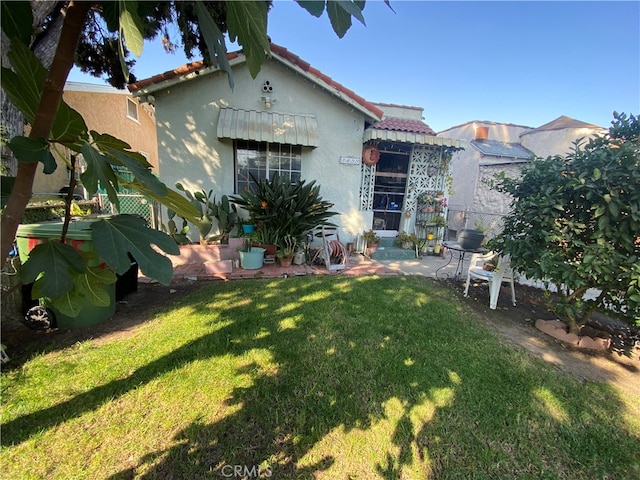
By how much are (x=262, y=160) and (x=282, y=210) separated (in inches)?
85.0

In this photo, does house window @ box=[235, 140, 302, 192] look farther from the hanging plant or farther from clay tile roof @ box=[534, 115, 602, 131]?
clay tile roof @ box=[534, 115, 602, 131]

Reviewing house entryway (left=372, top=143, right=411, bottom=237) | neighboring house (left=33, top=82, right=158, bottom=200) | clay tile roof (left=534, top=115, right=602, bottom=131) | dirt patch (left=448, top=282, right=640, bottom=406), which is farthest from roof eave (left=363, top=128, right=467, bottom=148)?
clay tile roof (left=534, top=115, right=602, bottom=131)

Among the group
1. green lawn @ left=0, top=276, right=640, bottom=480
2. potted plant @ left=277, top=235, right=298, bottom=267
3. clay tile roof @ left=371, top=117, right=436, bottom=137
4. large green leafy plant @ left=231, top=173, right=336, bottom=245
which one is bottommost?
green lawn @ left=0, top=276, right=640, bottom=480

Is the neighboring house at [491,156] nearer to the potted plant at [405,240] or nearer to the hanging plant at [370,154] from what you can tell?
the potted plant at [405,240]

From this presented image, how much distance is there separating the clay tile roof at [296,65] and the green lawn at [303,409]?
20.2 ft

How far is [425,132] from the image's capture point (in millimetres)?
9039

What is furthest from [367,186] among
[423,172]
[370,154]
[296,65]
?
[296,65]

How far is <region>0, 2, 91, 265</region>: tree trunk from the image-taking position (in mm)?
746

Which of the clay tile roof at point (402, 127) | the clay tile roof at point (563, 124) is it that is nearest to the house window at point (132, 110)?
the clay tile roof at point (402, 127)

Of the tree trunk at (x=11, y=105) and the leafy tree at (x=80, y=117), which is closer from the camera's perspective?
the leafy tree at (x=80, y=117)

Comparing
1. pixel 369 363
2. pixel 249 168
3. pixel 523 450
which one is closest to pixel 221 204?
pixel 249 168

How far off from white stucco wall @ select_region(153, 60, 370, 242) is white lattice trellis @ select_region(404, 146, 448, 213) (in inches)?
79.9

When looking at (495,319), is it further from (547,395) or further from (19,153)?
(19,153)

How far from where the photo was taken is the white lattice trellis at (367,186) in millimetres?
8852
